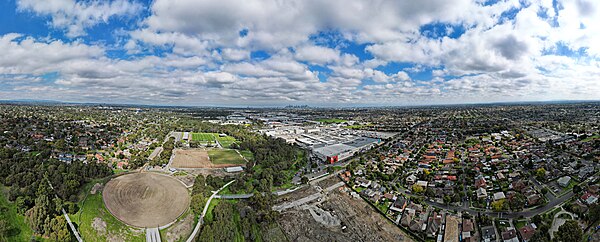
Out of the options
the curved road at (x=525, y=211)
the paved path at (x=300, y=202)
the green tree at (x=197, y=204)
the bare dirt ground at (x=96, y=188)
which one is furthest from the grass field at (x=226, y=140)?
the curved road at (x=525, y=211)

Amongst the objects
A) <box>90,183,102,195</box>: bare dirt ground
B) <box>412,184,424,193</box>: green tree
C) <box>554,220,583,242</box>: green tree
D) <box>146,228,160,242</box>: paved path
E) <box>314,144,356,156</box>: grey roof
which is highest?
<box>554,220,583,242</box>: green tree

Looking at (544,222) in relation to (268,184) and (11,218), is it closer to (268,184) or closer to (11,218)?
(268,184)

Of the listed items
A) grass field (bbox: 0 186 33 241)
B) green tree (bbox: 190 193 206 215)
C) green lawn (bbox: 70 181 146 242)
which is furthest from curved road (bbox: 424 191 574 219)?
grass field (bbox: 0 186 33 241)

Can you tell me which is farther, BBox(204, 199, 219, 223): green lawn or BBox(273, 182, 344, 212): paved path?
BBox(273, 182, 344, 212): paved path

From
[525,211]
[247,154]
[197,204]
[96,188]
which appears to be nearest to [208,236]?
[197,204]

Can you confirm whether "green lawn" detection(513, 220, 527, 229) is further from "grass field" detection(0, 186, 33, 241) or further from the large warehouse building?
"grass field" detection(0, 186, 33, 241)

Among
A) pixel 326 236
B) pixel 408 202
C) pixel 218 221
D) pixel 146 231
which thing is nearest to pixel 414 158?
pixel 408 202
